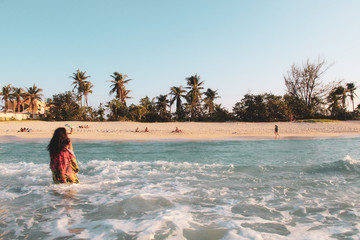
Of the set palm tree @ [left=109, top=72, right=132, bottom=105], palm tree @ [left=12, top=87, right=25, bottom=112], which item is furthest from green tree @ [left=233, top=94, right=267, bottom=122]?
palm tree @ [left=12, top=87, right=25, bottom=112]

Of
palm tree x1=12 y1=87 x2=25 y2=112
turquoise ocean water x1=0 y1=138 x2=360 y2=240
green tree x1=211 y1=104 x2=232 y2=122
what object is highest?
palm tree x1=12 y1=87 x2=25 y2=112

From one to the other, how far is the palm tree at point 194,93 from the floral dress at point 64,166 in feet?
131

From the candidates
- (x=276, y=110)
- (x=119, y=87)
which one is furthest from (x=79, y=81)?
(x=276, y=110)

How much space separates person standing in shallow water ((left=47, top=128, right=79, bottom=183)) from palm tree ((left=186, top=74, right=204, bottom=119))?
40050mm

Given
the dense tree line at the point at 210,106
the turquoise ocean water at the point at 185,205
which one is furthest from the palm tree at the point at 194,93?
the turquoise ocean water at the point at 185,205

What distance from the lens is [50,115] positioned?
135 feet

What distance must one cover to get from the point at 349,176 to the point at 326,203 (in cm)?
307

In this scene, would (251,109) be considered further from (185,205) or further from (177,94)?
(185,205)

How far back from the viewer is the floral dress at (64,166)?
5.31 meters

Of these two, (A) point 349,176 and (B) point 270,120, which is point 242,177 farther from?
(B) point 270,120

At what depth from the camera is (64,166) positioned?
5430 millimetres

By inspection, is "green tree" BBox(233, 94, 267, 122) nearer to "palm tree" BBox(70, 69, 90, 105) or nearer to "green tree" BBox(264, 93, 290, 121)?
"green tree" BBox(264, 93, 290, 121)

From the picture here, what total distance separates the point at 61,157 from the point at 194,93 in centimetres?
4282

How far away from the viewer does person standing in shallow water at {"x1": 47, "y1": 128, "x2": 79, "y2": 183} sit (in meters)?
5.24
